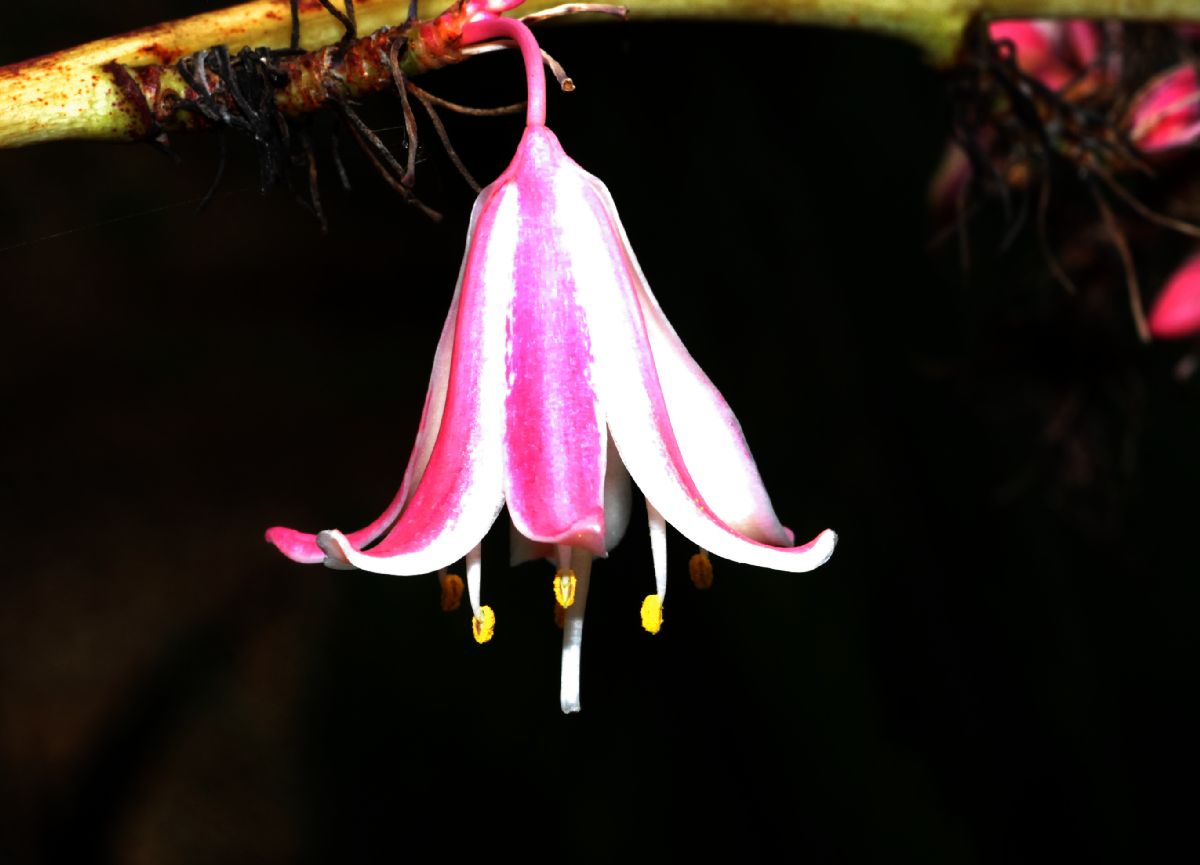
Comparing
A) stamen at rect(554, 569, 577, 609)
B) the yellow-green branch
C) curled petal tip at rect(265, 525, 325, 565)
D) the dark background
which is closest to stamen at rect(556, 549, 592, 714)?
stamen at rect(554, 569, 577, 609)

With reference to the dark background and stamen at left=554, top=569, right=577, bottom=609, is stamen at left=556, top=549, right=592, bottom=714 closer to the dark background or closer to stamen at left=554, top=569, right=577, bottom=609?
stamen at left=554, top=569, right=577, bottom=609

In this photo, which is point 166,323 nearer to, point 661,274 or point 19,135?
point 661,274

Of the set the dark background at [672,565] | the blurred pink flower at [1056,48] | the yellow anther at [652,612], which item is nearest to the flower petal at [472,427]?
the yellow anther at [652,612]

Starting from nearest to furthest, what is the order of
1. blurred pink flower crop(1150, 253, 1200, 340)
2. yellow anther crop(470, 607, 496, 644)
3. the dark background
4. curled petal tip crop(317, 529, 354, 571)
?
curled petal tip crop(317, 529, 354, 571) → yellow anther crop(470, 607, 496, 644) → blurred pink flower crop(1150, 253, 1200, 340) → the dark background

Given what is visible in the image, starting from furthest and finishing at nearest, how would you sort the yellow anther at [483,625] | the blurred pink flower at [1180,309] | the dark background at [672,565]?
the dark background at [672,565]
the blurred pink flower at [1180,309]
the yellow anther at [483,625]

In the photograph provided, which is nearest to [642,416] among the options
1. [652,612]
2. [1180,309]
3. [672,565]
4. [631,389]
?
[631,389]

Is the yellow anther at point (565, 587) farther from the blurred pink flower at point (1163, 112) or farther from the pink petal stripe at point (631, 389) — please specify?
the blurred pink flower at point (1163, 112)
